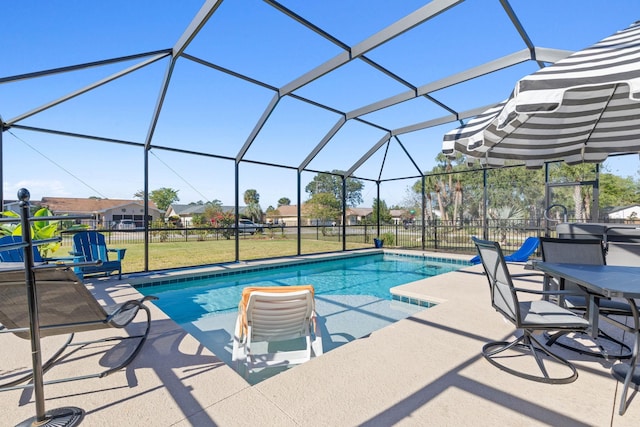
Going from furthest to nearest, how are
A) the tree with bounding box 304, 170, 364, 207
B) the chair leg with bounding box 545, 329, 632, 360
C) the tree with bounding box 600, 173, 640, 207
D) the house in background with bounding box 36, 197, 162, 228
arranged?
1. the tree with bounding box 304, 170, 364, 207
2. the house in background with bounding box 36, 197, 162, 228
3. the tree with bounding box 600, 173, 640, 207
4. the chair leg with bounding box 545, 329, 632, 360

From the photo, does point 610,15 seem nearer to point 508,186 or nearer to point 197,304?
point 197,304

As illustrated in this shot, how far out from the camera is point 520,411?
1549 millimetres

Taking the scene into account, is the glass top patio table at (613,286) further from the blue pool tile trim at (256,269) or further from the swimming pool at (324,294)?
the blue pool tile trim at (256,269)

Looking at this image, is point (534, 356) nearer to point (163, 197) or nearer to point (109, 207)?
point (109, 207)

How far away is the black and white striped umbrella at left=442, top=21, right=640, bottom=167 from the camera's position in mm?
1856

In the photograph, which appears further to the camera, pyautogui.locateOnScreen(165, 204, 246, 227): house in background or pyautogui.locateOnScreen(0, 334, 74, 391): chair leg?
pyautogui.locateOnScreen(165, 204, 246, 227): house in background

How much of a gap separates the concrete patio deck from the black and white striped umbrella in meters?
1.71

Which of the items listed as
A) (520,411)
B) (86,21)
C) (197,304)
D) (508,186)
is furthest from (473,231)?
(86,21)

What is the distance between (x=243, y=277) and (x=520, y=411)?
5.65m

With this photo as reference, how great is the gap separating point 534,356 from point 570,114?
2507 mm

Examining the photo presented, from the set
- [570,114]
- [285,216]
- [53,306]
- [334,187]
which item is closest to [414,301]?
[570,114]

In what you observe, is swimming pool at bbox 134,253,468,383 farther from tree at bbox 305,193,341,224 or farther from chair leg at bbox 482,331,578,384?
tree at bbox 305,193,341,224

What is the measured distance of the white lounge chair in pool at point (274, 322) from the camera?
8.27 ft

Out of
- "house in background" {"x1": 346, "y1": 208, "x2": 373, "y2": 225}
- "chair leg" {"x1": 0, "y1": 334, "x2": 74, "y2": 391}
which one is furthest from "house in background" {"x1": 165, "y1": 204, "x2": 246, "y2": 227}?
"chair leg" {"x1": 0, "y1": 334, "x2": 74, "y2": 391}
